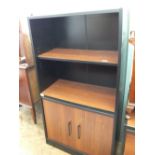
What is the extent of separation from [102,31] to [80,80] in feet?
2.09

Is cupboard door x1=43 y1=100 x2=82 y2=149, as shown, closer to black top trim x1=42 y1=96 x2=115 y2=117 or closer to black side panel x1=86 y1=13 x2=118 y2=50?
black top trim x1=42 y1=96 x2=115 y2=117

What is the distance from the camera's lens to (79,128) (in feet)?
5.06

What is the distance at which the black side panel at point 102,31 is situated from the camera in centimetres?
141

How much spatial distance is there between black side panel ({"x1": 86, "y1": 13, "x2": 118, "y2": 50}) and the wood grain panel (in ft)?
2.63

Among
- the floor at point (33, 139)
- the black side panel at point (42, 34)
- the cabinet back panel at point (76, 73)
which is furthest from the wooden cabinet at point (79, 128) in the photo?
the black side panel at point (42, 34)

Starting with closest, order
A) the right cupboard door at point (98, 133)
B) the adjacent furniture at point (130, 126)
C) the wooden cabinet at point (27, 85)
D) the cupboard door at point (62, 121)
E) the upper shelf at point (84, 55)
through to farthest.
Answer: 1. the adjacent furniture at point (130, 126)
2. the upper shelf at point (84, 55)
3. the right cupboard door at point (98, 133)
4. the cupboard door at point (62, 121)
5. the wooden cabinet at point (27, 85)

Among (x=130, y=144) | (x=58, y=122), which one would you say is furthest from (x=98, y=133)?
Answer: (x=58, y=122)

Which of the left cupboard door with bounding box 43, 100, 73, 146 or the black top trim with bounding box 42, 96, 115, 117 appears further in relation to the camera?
the left cupboard door with bounding box 43, 100, 73, 146

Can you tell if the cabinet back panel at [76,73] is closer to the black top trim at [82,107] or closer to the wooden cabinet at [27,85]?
the black top trim at [82,107]

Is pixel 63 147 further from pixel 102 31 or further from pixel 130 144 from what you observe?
pixel 102 31

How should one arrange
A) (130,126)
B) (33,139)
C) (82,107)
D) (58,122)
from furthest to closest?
(33,139)
(58,122)
(82,107)
(130,126)

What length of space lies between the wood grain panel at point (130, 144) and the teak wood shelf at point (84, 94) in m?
0.25

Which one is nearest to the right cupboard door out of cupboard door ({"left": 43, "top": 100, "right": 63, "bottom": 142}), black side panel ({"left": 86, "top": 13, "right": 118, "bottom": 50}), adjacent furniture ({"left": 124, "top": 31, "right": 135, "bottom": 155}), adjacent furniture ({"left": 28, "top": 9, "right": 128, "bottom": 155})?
adjacent furniture ({"left": 28, "top": 9, "right": 128, "bottom": 155})

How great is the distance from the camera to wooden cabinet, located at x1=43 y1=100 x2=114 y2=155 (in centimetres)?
141
